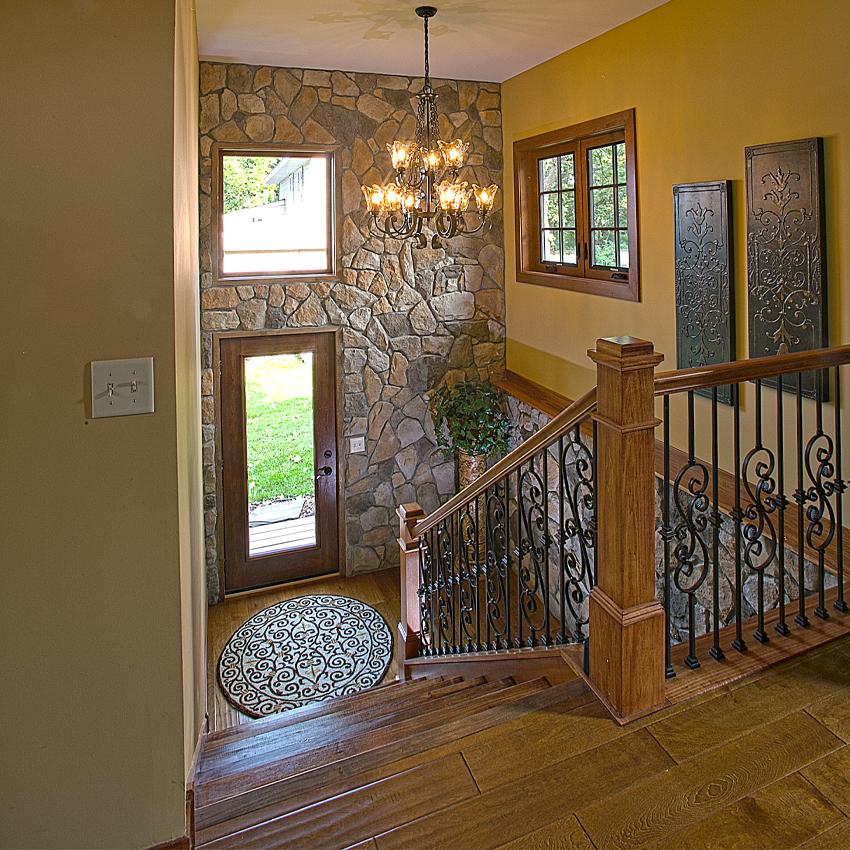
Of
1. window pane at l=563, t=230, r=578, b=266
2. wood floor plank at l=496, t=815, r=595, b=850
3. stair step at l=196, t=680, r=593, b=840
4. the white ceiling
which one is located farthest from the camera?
window pane at l=563, t=230, r=578, b=266

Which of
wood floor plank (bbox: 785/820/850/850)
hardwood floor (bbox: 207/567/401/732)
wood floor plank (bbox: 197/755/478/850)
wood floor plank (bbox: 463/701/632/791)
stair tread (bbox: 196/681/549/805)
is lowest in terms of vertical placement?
hardwood floor (bbox: 207/567/401/732)

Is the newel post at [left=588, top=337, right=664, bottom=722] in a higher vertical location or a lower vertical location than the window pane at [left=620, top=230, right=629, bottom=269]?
lower

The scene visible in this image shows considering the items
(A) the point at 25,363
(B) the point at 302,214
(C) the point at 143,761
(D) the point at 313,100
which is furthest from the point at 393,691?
(D) the point at 313,100

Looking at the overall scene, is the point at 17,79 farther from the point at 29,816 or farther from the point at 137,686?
the point at 29,816

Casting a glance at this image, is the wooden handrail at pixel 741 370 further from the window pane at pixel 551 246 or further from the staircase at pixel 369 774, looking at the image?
the window pane at pixel 551 246

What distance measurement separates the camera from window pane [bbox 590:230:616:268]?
4.47 metres

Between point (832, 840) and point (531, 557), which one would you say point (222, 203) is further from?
point (832, 840)

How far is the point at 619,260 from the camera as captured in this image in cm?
440

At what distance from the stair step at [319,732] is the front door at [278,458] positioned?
275 centimetres

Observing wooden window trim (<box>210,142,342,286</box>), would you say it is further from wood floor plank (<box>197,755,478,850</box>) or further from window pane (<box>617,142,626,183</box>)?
wood floor plank (<box>197,755,478,850</box>)

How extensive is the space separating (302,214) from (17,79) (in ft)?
12.7

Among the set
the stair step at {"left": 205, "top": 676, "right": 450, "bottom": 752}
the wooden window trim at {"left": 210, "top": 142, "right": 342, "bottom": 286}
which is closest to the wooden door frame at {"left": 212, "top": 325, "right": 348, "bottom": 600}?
the wooden window trim at {"left": 210, "top": 142, "right": 342, "bottom": 286}

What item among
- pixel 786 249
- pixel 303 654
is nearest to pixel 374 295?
pixel 303 654

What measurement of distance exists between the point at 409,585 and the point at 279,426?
1991mm
